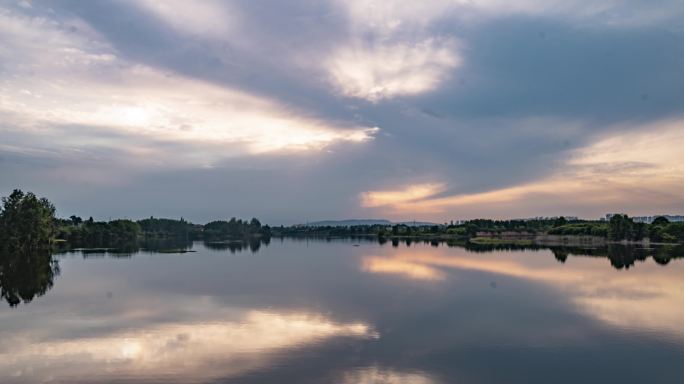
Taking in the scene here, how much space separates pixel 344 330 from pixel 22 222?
8304 cm

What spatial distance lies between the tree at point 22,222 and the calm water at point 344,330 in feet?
139

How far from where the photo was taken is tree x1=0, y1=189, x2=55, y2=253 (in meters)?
85.0

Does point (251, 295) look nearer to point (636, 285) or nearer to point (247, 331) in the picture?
point (247, 331)

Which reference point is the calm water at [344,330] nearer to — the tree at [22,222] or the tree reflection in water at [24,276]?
the tree reflection in water at [24,276]

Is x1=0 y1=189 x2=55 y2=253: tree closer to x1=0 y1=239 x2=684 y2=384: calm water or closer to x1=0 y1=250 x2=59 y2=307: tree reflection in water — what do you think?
x1=0 y1=250 x2=59 y2=307: tree reflection in water

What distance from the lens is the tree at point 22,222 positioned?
85.0m

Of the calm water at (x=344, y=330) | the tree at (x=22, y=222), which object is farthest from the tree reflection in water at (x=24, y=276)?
the tree at (x=22, y=222)

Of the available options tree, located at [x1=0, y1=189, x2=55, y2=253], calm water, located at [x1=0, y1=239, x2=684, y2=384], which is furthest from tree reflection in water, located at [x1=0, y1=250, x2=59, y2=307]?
tree, located at [x1=0, y1=189, x2=55, y2=253]

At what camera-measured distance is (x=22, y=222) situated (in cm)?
8631

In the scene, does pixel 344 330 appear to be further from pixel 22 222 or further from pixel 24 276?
pixel 22 222

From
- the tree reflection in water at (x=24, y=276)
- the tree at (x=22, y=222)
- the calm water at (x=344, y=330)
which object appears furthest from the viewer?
the tree at (x=22, y=222)

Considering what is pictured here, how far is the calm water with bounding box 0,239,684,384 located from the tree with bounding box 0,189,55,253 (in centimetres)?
4240

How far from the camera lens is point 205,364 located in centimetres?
2123

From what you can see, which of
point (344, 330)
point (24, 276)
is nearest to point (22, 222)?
point (24, 276)
